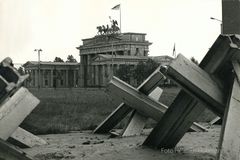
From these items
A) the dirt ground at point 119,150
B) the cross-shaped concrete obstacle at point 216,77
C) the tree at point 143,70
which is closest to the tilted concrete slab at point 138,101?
the dirt ground at point 119,150

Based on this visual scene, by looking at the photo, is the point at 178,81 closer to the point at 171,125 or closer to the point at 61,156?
the point at 171,125

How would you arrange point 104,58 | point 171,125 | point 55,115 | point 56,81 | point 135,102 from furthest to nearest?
1. point 56,81
2. point 104,58
3. point 55,115
4. point 135,102
5. point 171,125

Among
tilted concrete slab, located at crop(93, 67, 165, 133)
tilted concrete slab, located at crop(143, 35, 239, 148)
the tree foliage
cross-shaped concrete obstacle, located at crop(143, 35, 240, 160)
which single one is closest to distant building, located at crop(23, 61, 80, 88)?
the tree foliage

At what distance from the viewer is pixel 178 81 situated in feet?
21.2

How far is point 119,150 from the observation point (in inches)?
348

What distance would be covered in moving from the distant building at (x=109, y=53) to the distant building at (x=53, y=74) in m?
8.00

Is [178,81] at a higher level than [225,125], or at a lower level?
higher

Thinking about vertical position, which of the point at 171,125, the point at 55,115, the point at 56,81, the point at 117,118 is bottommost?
the point at 56,81

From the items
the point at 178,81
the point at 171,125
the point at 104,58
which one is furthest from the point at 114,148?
the point at 104,58

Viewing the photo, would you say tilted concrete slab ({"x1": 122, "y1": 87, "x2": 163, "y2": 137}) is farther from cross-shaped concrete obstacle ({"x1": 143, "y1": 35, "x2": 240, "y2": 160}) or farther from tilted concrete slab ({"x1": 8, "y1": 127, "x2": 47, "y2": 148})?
cross-shaped concrete obstacle ({"x1": 143, "y1": 35, "x2": 240, "y2": 160})

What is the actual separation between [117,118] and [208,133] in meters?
2.42

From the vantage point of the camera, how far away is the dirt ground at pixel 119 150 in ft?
26.6

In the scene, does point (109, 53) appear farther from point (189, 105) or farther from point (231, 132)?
point (231, 132)

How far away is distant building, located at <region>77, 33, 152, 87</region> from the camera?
383 ft
